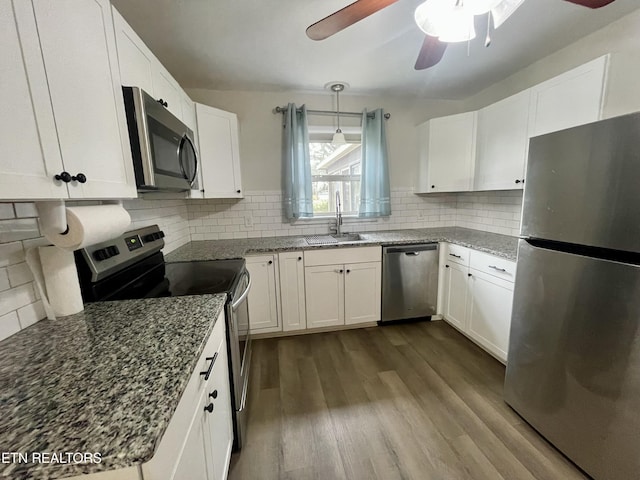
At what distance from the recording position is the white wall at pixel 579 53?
1.66 metres

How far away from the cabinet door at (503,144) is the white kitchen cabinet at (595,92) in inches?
8.3

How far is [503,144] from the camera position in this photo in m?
2.31

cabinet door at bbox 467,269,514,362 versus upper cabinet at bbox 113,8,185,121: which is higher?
upper cabinet at bbox 113,8,185,121

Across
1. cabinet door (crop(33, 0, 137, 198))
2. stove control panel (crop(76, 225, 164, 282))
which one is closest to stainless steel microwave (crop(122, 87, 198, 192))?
cabinet door (crop(33, 0, 137, 198))

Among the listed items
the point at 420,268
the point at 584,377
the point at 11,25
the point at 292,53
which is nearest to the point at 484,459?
the point at 584,377

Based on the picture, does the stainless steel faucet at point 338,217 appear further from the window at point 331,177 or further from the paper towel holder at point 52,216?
the paper towel holder at point 52,216

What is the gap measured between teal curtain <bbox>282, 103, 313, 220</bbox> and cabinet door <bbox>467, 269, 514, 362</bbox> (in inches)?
66.4

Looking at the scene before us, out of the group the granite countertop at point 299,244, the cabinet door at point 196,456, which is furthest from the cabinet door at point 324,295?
the cabinet door at point 196,456

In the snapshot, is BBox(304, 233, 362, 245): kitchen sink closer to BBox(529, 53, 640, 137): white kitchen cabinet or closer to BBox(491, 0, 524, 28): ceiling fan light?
BBox(529, 53, 640, 137): white kitchen cabinet

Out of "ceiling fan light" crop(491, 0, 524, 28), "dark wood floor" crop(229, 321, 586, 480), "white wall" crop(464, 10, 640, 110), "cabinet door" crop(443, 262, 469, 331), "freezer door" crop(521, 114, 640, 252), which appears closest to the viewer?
"freezer door" crop(521, 114, 640, 252)

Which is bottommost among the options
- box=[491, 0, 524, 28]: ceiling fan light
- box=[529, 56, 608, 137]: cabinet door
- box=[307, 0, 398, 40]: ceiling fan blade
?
box=[529, 56, 608, 137]: cabinet door

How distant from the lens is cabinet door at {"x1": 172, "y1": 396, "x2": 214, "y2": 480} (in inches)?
27.1

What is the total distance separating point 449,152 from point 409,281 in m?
1.42

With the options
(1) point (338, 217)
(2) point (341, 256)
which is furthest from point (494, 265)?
(1) point (338, 217)
